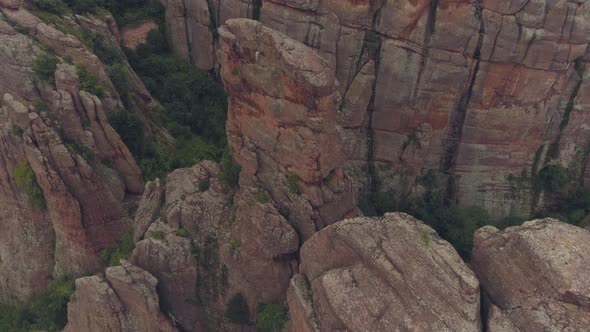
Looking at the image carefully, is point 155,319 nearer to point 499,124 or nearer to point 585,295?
point 585,295

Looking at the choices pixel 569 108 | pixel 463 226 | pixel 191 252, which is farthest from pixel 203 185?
pixel 569 108

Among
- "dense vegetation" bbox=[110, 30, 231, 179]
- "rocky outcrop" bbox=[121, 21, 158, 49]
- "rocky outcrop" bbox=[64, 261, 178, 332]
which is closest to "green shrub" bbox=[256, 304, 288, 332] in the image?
"rocky outcrop" bbox=[64, 261, 178, 332]

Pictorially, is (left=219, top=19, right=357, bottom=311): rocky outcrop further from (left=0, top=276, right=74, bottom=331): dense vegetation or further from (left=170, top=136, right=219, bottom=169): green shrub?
(left=0, top=276, right=74, bottom=331): dense vegetation

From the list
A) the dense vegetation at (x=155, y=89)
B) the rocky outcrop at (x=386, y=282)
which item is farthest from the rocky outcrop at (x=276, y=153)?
the rocky outcrop at (x=386, y=282)

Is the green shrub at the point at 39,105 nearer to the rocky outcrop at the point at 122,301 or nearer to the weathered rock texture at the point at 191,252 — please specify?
the weathered rock texture at the point at 191,252

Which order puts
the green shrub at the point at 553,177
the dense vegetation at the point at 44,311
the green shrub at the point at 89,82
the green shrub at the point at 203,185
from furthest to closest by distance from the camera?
the green shrub at the point at 553,177 → the green shrub at the point at 89,82 → the dense vegetation at the point at 44,311 → the green shrub at the point at 203,185
